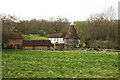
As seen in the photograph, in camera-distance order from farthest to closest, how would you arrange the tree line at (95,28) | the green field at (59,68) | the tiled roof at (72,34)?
the tiled roof at (72,34)
the tree line at (95,28)
the green field at (59,68)

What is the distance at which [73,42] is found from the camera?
4431 centimetres

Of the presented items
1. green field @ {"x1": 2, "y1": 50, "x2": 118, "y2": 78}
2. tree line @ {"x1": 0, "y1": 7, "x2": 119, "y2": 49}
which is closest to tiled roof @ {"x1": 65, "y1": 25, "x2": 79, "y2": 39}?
tree line @ {"x1": 0, "y1": 7, "x2": 119, "y2": 49}

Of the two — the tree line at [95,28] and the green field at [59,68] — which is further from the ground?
the tree line at [95,28]

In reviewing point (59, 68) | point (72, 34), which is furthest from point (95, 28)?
point (59, 68)

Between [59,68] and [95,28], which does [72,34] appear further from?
[59,68]

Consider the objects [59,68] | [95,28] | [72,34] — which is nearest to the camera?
[59,68]

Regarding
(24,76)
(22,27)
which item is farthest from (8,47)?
(24,76)

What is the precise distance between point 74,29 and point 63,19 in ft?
39.4

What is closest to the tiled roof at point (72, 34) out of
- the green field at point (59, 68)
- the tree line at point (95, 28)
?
the tree line at point (95, 28)

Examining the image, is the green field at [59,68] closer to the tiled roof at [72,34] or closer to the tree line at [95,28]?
the tree line at [95,28]

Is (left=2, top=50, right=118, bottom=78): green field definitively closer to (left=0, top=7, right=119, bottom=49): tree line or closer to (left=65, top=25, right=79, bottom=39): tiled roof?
(left=0, top=7, right=119, bottom=49): tree line

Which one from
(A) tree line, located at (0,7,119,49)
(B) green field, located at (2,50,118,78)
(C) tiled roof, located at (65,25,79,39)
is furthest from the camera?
(C) tiled roof, located at (65,25,79,39)

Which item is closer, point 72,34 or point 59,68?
point 59,68

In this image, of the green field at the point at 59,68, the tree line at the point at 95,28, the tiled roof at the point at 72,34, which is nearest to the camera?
the green field at the point at 59,68
